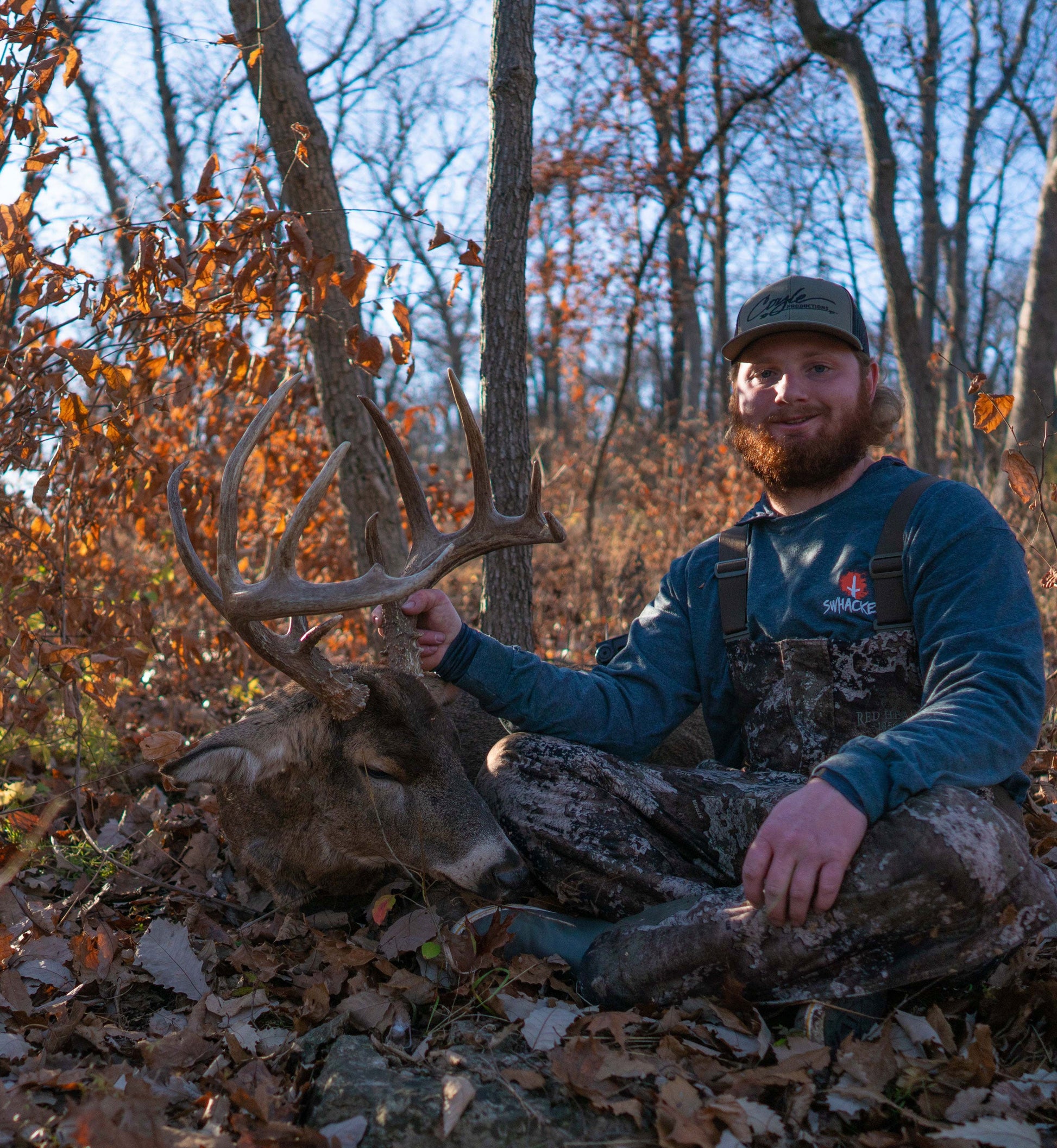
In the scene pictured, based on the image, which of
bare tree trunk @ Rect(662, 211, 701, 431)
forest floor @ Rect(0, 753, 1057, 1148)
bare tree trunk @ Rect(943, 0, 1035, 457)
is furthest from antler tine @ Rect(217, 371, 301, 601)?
bare tree trunk @ Rect(943, 0, 1035, 457)

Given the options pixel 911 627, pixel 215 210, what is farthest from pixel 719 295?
pixel 911 627

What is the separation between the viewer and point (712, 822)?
3652 mm

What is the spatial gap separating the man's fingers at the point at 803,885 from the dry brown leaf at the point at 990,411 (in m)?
2.55

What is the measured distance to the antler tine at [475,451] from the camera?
4.08 meters

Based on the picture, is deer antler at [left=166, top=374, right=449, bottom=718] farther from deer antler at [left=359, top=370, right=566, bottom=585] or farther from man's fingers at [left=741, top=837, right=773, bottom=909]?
man's fingers at [left=741, top=837, right=773, bottom=909]

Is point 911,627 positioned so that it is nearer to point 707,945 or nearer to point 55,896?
point 707,945

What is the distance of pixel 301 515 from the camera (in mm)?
3568

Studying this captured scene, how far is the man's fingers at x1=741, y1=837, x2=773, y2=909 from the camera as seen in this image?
274 centimetres

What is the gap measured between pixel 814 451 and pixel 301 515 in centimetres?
193

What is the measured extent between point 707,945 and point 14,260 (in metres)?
3.96

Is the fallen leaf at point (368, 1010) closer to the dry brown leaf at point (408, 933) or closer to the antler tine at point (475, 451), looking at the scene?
the dry brown leaf at point (408, 933)

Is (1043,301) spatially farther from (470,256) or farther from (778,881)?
(778,881)

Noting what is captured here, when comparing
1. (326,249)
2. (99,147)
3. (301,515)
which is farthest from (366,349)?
(99,147)

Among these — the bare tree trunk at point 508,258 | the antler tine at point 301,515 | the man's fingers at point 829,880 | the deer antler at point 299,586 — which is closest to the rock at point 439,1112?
the man's fingers at point 829,880
